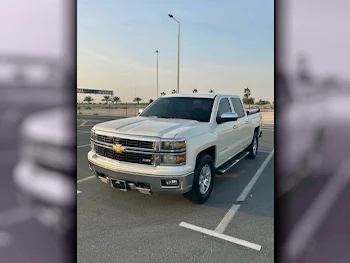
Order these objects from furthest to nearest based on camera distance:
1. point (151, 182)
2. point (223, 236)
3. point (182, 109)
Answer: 1. point (182, 109)
2. point (151, 182)
3. point (223, 236)

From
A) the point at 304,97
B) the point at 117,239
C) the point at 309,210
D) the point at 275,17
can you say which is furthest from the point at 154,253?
the point at 275,17

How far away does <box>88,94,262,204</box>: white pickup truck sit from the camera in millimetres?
3098

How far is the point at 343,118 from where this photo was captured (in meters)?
1.86

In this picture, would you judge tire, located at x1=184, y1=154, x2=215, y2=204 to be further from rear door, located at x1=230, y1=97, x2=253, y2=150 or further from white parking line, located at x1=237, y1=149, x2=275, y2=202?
rear door, located at x1=230, y1=97, x2=253, y2=150

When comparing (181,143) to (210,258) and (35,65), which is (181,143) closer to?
(210,258)

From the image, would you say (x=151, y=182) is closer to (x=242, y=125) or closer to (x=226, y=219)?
(x=226, y=219)

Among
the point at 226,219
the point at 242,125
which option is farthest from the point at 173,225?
the point at 242,125

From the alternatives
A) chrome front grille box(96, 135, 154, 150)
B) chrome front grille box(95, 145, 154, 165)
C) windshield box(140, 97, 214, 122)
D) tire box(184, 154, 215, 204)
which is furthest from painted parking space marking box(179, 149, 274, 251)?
windshield box(140, 97, 214, 122)

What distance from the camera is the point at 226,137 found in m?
4.34

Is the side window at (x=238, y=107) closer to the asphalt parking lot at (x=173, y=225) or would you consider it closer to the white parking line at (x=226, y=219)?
the asphalt parking lot at (x=173, y=225)

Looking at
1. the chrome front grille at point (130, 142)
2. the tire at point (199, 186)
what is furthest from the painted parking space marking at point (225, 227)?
the chrome front grille at point (130, 142)

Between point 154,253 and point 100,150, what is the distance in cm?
161

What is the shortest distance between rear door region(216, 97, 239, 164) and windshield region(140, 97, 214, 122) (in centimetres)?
24

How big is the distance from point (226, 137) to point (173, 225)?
1.90 metres
